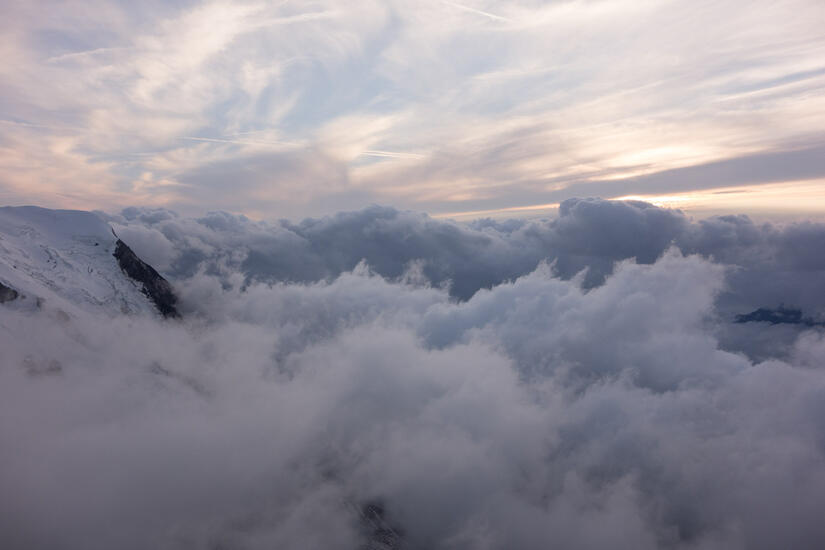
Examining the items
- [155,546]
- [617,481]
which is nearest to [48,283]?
[155,546]

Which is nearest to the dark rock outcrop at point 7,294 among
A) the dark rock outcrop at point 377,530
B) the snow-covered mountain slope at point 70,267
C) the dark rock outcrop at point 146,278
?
the snow-covered mountain slope at point 70,267

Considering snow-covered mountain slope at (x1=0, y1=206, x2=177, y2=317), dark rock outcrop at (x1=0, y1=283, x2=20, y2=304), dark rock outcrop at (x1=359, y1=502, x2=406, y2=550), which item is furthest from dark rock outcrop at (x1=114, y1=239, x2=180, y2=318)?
dark rock outcrop at (x1=359, y1=502, x2=406, y2=550)

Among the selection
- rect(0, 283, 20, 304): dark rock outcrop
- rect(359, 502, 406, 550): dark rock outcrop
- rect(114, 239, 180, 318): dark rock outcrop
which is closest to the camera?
rect(0, 283, 20, 304): dark rock outcrop

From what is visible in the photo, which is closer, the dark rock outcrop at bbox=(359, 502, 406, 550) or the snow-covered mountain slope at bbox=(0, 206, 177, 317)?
the dark rock outcrop at bbox=(359, 502, 406, 550)

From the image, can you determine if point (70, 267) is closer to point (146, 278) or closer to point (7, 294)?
point (146, 278)

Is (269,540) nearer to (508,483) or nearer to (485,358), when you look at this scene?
(508,483)

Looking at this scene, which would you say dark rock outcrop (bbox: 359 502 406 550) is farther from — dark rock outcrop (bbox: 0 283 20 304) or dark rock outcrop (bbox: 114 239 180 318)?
dark rock outcrop (bbox: 114 239 180 318)

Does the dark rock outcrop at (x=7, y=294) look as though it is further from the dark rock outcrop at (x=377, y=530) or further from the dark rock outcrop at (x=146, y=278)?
the dark rock outcrop at (x=377, y=530)

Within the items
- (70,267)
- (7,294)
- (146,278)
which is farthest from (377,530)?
(146,278)
